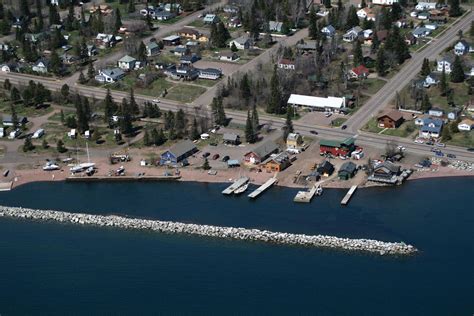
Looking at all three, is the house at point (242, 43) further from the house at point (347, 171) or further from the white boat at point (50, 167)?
the house at point (347, 171)

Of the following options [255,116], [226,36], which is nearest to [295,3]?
[226,36]

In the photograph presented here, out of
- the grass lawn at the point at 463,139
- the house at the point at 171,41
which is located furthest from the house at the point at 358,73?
the house at the point at 171,41

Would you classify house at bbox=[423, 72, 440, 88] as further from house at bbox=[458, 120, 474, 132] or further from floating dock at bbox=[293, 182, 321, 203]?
floating dock at bbox=[293, 182, 321, 203]

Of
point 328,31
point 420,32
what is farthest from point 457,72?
point 328,31

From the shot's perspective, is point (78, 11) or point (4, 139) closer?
point (4, 139)

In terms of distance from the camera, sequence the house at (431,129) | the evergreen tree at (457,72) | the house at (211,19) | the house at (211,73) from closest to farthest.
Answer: the house at (431,129)
the evergreen tree at (457,72)
the house at (211,73)
the house at (211,19)

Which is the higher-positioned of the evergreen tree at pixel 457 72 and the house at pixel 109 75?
the evergreen tree at pixel 457 72

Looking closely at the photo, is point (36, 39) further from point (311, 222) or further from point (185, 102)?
point (311, 222)
